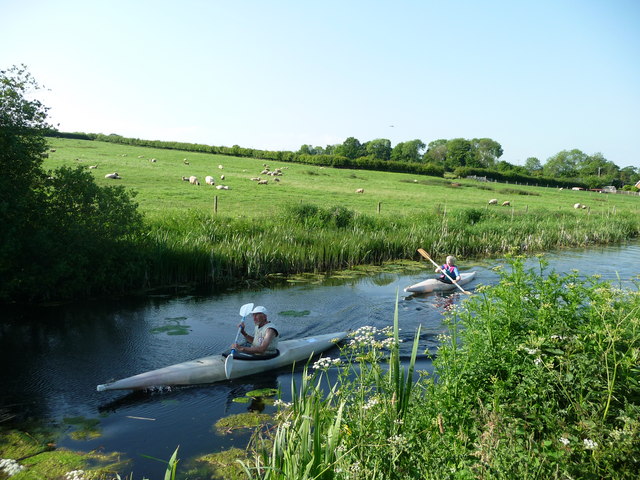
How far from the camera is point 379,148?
12812 centimetres

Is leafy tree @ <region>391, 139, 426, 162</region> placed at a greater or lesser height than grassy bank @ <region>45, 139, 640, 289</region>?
greater

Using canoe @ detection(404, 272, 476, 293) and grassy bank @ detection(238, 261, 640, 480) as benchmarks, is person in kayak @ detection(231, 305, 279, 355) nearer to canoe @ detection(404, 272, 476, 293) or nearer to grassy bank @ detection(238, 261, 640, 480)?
grassy bank @ detection(238, 261, 640, 480)

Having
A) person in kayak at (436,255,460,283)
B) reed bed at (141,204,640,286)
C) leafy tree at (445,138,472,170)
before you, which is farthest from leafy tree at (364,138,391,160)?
person in kayak at (436,255,460,283)

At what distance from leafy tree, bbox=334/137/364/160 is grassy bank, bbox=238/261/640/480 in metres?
112

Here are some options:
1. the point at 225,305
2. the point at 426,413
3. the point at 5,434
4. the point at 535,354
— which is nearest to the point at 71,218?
the point at 225,305

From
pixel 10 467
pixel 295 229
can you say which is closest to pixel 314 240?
pixel 295 229

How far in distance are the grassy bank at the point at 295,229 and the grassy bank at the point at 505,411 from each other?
178cm

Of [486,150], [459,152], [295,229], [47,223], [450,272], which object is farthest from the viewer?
[486,150]

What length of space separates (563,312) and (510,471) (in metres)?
2.23

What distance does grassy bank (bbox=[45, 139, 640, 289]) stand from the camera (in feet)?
51.3

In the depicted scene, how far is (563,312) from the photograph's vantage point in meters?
5.48

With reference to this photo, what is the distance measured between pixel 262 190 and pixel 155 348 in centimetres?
2636

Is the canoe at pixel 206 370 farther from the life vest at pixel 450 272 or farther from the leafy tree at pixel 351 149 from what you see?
the leafy tree at pixel 351 149

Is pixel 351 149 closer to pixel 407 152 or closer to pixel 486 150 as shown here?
pixel 407 152
